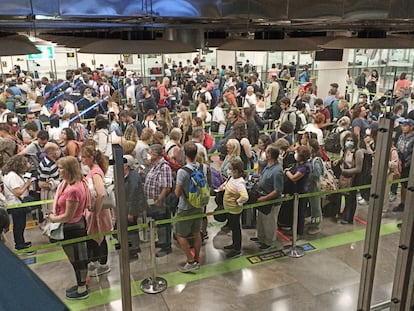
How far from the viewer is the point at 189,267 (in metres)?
5.21

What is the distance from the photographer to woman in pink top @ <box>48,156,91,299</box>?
14.1 feet

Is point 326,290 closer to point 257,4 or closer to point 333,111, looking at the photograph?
point 257,4

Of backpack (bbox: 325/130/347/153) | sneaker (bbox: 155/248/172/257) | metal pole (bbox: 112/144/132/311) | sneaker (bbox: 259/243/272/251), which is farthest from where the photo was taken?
backpack (bbox: 325/130/347/153)

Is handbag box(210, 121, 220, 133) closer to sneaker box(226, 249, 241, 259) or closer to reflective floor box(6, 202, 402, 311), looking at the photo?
reflective floor box(6, 202, 402, 311)

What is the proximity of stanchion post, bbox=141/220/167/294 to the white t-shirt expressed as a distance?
1.70 metres

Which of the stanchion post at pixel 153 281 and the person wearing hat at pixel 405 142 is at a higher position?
the person wearing hat at pixel 405 142

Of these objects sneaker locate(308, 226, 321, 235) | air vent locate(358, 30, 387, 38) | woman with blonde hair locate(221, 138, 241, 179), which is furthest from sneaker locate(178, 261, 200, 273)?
air vent locate(358, 30, 387, 38)

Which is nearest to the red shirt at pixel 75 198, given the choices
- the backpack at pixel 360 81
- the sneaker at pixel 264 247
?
the sneaker at pixel 264 247

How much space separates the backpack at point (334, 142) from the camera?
648cm

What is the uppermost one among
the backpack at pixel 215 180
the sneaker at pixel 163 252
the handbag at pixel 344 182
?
the backpack at pixel 215 180

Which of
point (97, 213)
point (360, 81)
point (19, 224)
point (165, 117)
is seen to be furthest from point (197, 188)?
point (360, 81)

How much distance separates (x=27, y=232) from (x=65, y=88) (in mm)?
7086

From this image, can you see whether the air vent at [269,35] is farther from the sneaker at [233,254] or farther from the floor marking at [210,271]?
the sneaker at [233,254]

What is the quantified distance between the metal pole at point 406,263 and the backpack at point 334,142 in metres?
3.66
